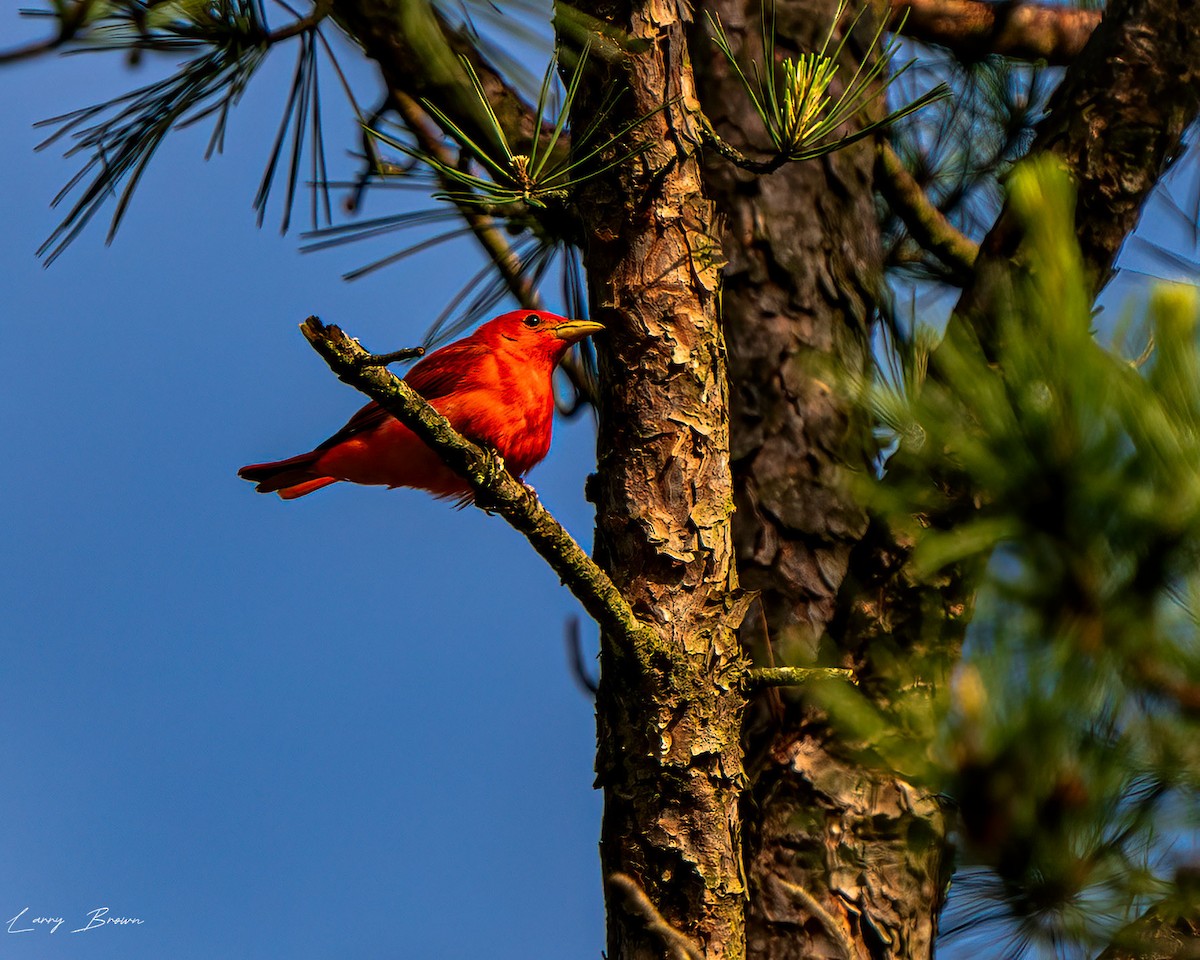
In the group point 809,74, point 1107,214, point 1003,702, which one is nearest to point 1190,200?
point 1107,214

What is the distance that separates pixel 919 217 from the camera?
4309 millimetres

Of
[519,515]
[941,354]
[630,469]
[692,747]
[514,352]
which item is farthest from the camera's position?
[514,352]

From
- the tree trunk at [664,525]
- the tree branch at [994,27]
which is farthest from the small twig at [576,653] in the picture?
the tree branch at [994,27]

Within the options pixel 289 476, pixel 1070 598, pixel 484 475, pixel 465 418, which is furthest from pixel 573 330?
pixel 1070 598

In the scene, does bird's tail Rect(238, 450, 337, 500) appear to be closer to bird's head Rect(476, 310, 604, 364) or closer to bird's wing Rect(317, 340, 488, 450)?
bird's wing Rect(317, 340, 488, 450)

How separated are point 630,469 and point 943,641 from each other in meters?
0.82

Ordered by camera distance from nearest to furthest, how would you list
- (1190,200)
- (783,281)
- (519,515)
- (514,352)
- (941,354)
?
(941,354) → (519,515) → (783,281) → (514,352) → (1190,200)

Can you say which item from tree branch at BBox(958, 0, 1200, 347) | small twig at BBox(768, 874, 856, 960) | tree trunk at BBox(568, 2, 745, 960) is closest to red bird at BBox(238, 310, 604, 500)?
tree trunk at BBox(568, 2, 745, 960)

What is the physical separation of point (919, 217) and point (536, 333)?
4.71 ft

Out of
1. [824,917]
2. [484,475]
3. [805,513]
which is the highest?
[805,513]

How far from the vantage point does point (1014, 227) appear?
290 centimetres

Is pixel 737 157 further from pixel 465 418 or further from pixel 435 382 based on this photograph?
pixel 435 382

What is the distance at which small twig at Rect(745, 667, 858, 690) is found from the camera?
2.55 m

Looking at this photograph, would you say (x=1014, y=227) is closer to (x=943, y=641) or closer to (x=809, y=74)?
(x=809, y=74)
